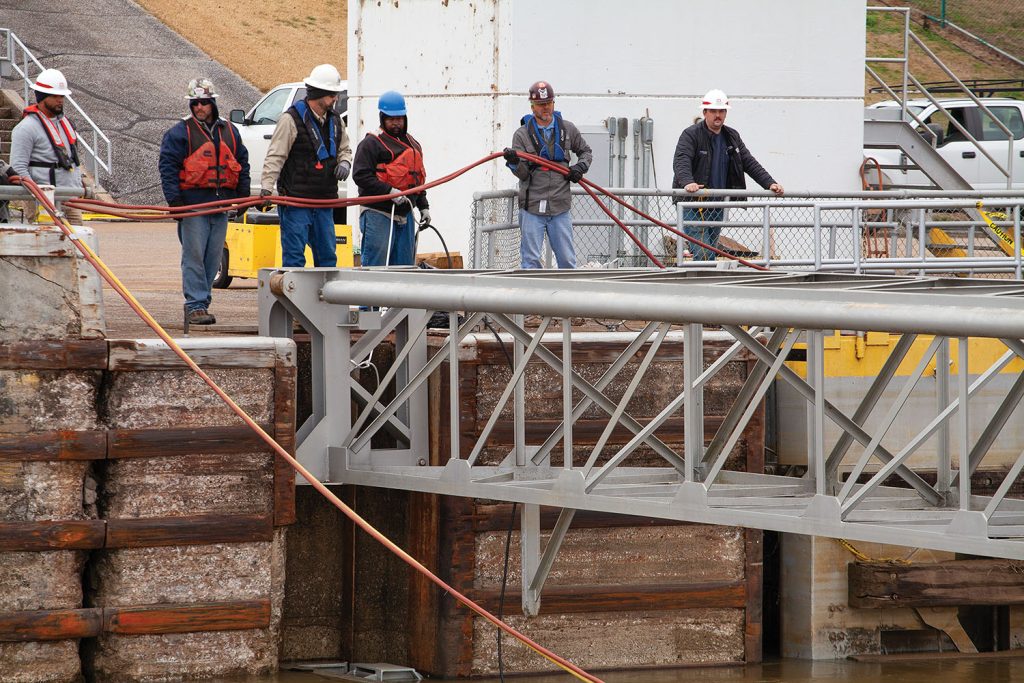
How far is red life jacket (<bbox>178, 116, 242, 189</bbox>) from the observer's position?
441 inches

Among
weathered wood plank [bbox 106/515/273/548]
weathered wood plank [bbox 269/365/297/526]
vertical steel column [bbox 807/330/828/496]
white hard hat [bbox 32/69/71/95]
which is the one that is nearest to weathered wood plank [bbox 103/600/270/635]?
weathered wood plank [bbox 106/515/273/548]

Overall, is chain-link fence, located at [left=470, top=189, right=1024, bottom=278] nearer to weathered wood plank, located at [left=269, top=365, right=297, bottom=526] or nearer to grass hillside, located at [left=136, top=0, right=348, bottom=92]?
weathered wood plank, located at [left=269, top=365, right=297, bottom=526]

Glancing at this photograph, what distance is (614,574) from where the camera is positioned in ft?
33.6

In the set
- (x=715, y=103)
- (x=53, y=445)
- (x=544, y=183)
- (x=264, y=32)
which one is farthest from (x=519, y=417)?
(x=264, y=32)

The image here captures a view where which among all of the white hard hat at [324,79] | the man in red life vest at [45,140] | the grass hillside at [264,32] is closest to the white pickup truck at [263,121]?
the man in red life vest at [45,140]

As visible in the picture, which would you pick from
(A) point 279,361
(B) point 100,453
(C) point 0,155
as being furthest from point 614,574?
(C) point 0,155

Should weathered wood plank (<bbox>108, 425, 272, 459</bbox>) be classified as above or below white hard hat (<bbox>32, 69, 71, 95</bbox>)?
below

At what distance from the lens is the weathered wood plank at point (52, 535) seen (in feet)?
29.1

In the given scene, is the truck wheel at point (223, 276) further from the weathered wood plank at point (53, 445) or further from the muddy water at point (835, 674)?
the weathered wood plank at point (53, 445)

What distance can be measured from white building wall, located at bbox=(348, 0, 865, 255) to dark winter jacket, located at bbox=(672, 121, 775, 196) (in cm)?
266

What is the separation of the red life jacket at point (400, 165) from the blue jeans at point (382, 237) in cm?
24

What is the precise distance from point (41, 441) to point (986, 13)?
36.7 m

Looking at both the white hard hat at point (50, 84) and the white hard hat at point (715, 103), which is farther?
the white hard hat at point (715, 103)

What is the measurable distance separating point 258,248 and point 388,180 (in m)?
4.40
